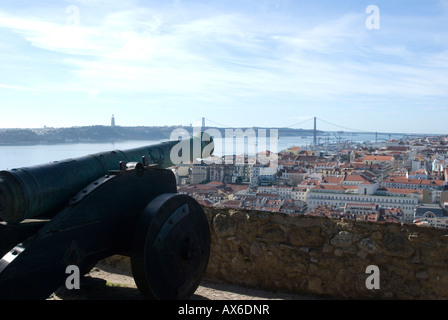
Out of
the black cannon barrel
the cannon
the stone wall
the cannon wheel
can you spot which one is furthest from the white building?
the black cannon barrel

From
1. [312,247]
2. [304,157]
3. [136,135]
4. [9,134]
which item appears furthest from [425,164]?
[312,247]

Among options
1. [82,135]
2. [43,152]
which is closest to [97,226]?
[43,152]

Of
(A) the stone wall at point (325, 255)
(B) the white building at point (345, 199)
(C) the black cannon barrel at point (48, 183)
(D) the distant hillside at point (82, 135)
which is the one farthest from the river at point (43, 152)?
(B) the white building at point (345, 199)

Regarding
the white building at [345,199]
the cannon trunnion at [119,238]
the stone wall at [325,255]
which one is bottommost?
the white building at [345,199]

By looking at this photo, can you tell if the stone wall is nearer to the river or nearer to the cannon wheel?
the cannon wheel

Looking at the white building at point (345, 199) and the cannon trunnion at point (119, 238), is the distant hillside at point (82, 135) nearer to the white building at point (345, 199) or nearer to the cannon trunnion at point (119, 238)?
the white building at point (345, 199)
